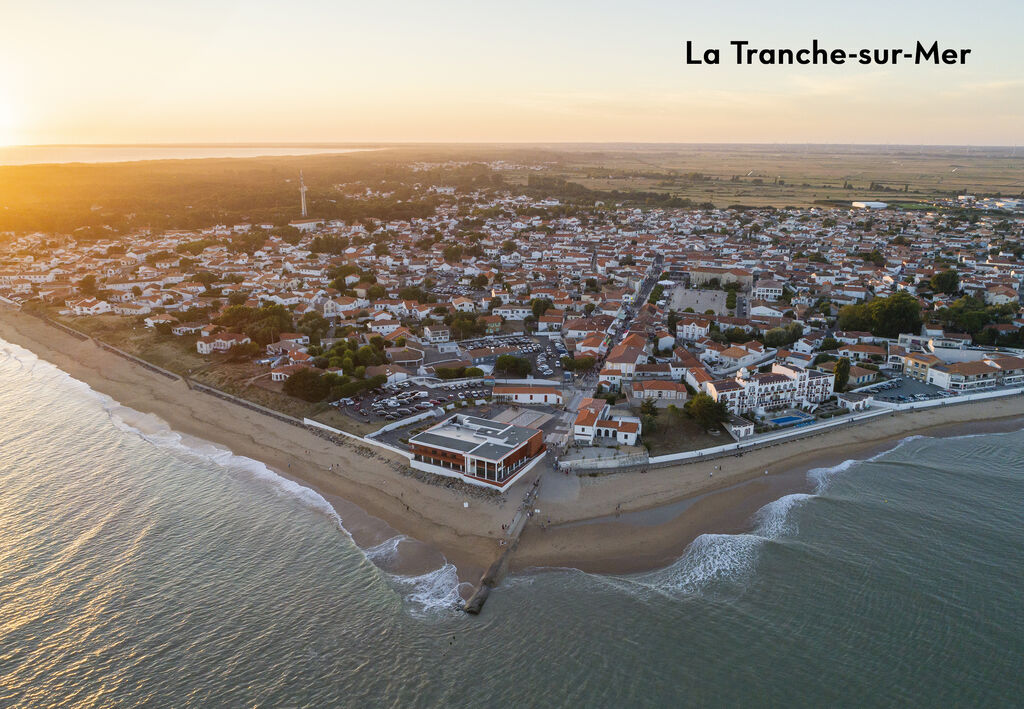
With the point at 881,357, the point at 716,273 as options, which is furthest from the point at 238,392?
the point at 716,273

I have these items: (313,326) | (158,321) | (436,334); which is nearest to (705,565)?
(436,334)

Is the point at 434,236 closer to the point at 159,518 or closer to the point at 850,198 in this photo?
the point at 159,518

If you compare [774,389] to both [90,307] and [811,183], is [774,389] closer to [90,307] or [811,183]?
[90,307]

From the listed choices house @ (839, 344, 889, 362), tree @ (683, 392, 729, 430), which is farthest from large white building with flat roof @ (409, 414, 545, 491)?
house @ (839, 344, 889, 362)

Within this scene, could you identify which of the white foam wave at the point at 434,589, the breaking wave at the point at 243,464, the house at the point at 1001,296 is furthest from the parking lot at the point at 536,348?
the house at the point at 1001,296

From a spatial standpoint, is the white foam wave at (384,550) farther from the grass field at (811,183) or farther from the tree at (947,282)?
the grass field at (811,183)

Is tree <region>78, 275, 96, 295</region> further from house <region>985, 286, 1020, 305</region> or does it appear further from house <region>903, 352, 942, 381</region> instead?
house <region>985, 286, 1020, 305</region>
